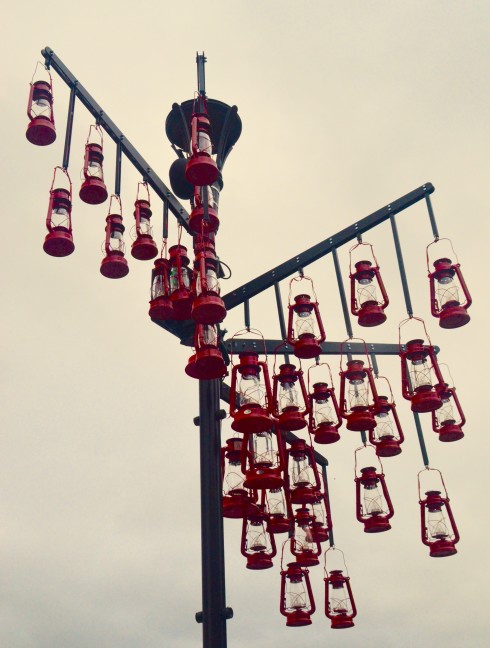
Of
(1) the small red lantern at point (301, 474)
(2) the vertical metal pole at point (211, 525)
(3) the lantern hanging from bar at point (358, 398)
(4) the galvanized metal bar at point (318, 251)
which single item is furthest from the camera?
(4) the galvanized metal bar at point (318, 251)

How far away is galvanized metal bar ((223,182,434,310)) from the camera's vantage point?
23.0 feet

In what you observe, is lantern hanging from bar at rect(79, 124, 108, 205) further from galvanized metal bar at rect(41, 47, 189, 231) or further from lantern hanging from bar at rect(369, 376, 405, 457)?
lantern hanging from bar at rect(369, 376, 405, 457)

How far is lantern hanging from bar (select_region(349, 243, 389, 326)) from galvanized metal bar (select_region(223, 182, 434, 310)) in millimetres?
369

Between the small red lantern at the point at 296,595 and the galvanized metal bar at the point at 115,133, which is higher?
the galvanized metal bar at the point at 115,133

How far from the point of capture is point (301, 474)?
682cm

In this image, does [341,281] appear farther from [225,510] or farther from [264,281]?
[225,510]

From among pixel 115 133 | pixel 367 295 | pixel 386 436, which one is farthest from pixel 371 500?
pixel 115 133

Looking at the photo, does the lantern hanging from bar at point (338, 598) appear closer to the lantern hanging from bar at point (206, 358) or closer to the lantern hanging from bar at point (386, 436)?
the lantern hanging from bar at point (386, 436)

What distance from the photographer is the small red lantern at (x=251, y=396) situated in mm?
5336

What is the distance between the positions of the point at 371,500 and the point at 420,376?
5.38ft

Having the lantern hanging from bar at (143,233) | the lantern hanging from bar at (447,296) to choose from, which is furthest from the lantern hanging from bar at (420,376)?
the lantern hanging from bar at (143,233)

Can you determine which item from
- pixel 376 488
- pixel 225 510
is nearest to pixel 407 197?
pixel 376 488

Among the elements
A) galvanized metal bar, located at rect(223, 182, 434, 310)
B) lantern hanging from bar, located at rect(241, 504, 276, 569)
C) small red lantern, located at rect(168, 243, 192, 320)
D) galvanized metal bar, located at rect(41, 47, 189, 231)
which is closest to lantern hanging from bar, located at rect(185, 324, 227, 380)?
small red lantern, located at rect(168, 243, 192, 320)

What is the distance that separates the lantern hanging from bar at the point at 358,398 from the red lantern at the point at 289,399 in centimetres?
34
